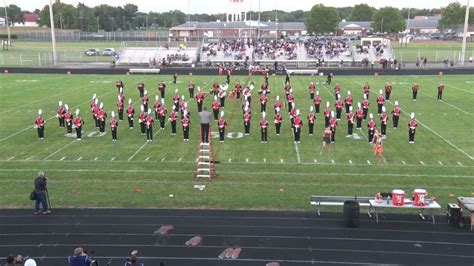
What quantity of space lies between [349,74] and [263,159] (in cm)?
3078

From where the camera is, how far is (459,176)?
1497cm

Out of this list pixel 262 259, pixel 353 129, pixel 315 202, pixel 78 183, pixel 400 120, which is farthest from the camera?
pixel 400 120

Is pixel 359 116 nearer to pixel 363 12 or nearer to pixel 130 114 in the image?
pixel 130 114

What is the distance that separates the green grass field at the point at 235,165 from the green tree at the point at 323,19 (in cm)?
6769

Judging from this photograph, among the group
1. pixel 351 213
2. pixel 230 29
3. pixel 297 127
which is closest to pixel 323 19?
pixel 230 29

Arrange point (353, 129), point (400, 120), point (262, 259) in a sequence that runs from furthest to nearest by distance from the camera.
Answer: point (400, 120) < point (353, 129) < point (262, 259)

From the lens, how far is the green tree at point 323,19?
298 feet

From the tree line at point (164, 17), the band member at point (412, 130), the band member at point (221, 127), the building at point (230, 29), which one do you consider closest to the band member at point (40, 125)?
the band member at point (221, 127)

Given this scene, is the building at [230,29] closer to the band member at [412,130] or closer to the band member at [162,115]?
the band member at [162,115]

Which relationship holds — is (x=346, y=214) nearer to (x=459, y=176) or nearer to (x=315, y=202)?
(x=315, y=202)

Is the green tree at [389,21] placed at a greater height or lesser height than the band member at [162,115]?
greater

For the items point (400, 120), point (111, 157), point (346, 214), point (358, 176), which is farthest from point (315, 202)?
point (400, 120)

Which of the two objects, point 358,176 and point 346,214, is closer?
Answer: point 346,214

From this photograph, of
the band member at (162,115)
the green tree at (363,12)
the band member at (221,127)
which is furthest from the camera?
the green tree at (363,12)
